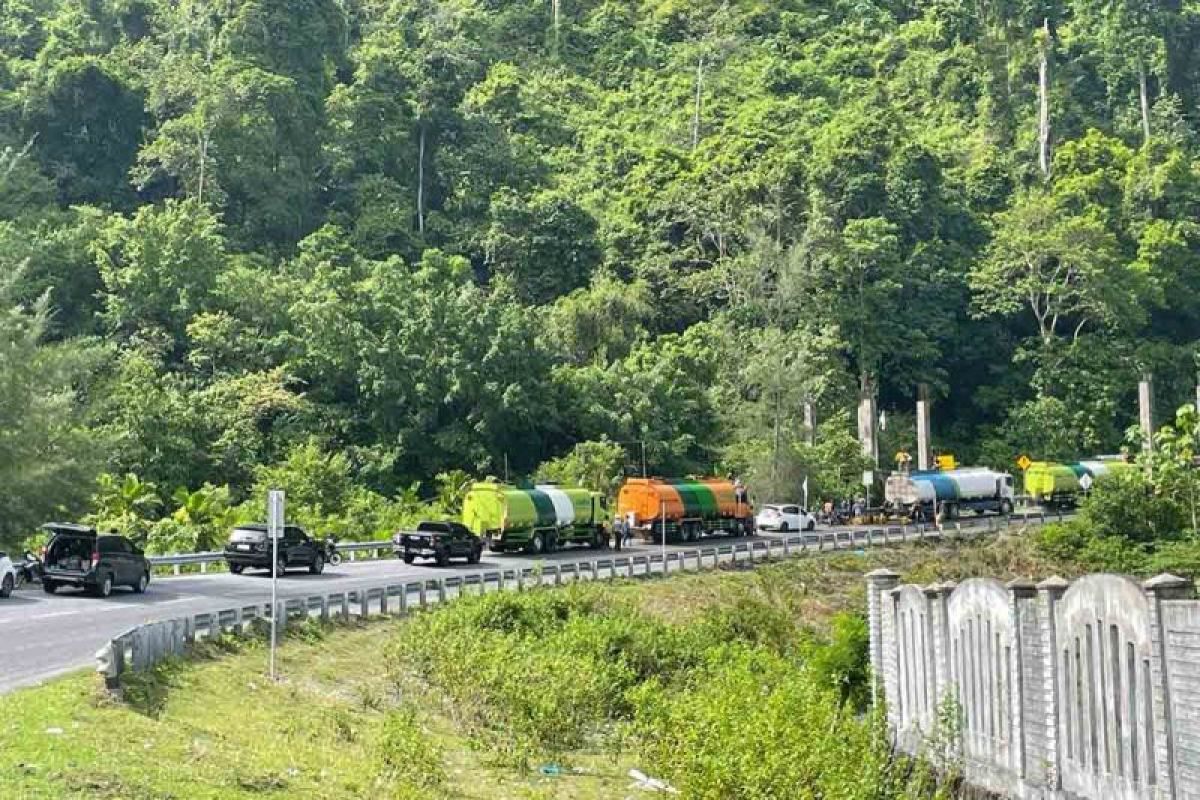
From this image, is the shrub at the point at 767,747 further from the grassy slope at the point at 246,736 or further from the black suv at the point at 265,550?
the black suv at the point at 265,550

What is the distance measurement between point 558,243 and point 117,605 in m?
60.3

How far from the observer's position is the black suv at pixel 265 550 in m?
42.1

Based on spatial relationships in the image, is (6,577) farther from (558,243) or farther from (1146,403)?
(1146,403)

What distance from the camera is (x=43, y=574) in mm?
33938

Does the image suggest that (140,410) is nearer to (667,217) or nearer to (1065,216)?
(667,217)

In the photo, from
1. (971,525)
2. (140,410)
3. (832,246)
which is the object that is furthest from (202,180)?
(971,525)

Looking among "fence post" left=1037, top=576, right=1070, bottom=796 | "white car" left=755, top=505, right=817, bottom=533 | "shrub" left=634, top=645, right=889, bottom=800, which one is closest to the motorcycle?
"white car" left=755, top=505, right=817, bottom=533

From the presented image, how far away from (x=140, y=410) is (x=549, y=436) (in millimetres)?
20647

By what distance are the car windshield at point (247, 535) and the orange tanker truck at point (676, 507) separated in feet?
69.7

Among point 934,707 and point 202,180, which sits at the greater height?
point 202,180

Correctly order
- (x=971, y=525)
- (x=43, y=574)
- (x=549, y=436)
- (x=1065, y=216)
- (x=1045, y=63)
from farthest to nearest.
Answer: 1. (x=1045, y=63)
2. (x=1065, y=216)
3. (x=549, y=436)
4. (x=971, y=525)
5. (x=43, y=574)

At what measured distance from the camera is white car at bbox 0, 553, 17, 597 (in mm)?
32562

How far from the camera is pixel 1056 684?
14.1 meters

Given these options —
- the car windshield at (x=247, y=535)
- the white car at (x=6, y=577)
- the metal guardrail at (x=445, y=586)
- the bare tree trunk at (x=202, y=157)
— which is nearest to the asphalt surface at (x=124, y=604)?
the white car at (x=6, y=577)
